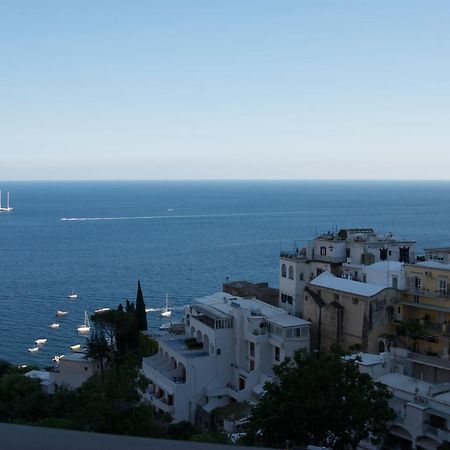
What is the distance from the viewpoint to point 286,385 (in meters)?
16.0

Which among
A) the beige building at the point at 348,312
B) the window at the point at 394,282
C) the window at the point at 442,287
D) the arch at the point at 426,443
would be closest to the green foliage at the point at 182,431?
the arch at the point at 426,443

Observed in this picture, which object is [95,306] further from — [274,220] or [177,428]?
[274,220]

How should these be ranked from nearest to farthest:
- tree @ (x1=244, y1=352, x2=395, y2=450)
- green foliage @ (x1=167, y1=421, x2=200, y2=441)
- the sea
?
tree @ (x1=244, y1=352, x2=395, y2=450) → green foliage @ (x1=167, y1=421, x2=200, y2=441) → the sea

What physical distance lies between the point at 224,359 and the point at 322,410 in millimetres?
15170

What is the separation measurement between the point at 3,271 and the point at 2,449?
75743 millimetres

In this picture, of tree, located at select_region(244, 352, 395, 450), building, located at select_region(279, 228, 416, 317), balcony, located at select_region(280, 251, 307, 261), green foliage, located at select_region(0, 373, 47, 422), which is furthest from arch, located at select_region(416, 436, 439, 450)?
balcony, located at select_region(280, 251, 307, 261)

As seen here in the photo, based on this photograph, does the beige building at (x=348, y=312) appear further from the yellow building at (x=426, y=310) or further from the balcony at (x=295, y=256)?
the balcony at (x=295, y=256)

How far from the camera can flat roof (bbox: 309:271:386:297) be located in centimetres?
2833

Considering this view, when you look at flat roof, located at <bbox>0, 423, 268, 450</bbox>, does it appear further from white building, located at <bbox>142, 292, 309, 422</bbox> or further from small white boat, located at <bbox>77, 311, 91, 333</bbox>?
small white boat, located at <bbox>77, 311, 91, 333</bbox>

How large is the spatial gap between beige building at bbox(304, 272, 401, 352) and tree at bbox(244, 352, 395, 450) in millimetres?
12275

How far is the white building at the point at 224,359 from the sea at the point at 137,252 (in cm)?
1350

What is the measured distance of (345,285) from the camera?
29.8 meters

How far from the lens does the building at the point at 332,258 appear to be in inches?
1320

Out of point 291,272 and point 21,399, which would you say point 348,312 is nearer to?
point 291,272
